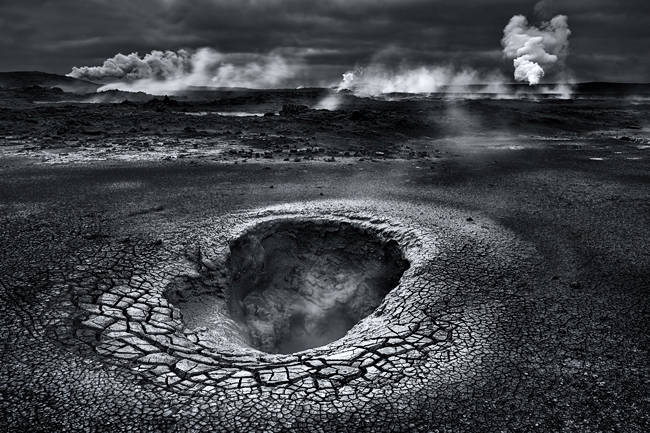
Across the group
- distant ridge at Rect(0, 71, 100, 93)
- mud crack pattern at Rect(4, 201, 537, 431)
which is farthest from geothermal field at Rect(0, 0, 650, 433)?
distant ridge at Rect(0, 71, 100, 93)

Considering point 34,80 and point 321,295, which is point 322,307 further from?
point 34,80

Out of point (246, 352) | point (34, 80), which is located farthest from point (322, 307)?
point (34, 80)

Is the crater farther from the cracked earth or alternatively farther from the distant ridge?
the distant ridge

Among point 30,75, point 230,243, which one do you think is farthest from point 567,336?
point 30,75

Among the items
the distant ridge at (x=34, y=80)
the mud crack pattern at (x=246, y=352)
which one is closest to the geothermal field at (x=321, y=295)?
the mud crack pattern at (x=246, y=352)

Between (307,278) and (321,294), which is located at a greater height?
(307,278)

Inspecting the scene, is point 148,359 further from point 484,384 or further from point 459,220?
point 459,220

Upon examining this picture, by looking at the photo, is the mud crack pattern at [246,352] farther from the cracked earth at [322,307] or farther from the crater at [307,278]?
the crater at [307,278]
